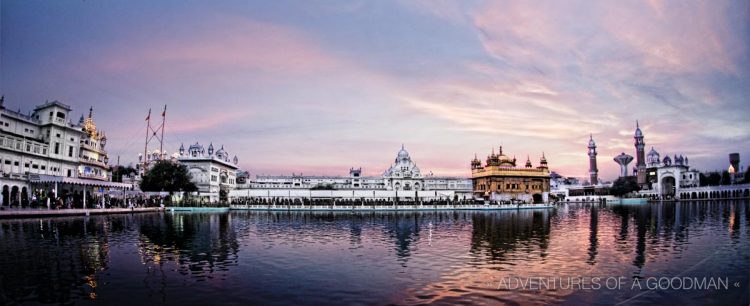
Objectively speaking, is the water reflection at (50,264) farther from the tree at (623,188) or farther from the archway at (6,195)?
the tree at (623,188)

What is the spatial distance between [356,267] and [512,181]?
84.1 m

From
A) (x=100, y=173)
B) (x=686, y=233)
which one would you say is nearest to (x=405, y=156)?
(x=100, y=173)

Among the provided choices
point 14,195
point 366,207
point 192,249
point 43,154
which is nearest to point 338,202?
→ point 366,207

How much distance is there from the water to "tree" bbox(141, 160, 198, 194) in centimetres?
4412

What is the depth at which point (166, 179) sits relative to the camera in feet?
242

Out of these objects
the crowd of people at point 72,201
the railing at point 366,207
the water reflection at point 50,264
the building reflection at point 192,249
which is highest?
the crowd of people at point 72,201

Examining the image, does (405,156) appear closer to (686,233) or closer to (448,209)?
(448,209)

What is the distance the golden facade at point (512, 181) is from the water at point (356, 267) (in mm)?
67533

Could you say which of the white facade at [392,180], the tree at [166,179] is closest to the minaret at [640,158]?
the white facade at [392,180]

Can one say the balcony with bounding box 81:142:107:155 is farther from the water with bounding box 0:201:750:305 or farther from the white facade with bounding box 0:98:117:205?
the water with bounding box 0:201:750:305

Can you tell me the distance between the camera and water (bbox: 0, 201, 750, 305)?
1409 cm

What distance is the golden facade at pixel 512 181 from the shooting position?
97.6 metres

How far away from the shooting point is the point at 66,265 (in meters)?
18.8

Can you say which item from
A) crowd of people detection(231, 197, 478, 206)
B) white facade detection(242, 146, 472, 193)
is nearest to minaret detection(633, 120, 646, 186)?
white facade detection(242, 146, 472, 193)
